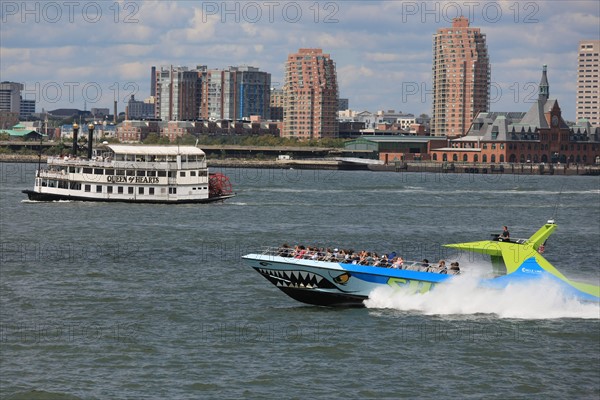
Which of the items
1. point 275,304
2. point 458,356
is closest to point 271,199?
point 275,304

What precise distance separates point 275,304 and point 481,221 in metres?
49.2

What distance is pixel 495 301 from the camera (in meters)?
39.9

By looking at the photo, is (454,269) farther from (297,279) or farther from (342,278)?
(297,279)

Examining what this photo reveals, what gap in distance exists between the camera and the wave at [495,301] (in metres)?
39.7

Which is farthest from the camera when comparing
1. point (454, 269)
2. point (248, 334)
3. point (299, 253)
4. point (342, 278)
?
point (299, 253)

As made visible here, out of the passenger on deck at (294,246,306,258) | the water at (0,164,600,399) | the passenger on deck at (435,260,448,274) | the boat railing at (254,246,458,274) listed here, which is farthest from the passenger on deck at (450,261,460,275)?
the passenger on deck at (294,246,306,258)

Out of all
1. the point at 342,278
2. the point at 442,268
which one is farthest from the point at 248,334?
the point at 442,268

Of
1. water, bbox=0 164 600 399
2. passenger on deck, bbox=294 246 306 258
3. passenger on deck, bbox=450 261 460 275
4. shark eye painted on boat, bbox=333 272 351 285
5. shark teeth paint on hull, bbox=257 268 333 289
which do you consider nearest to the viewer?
water, bbox=0 164 600 399

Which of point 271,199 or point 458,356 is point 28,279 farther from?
point 271,199

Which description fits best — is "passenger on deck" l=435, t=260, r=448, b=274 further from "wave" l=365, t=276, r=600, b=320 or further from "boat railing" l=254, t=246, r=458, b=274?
"wave" l=365, t=276, r=600, b=320

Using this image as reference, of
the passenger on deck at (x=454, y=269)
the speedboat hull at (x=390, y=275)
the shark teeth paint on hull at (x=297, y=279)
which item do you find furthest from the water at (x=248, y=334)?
the shark teeth paint on hull at (x=297, y=279)

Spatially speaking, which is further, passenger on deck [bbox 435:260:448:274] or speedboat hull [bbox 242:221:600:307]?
passenger on deck [bbox 435:260:448:274]

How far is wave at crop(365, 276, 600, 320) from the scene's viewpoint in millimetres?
39719

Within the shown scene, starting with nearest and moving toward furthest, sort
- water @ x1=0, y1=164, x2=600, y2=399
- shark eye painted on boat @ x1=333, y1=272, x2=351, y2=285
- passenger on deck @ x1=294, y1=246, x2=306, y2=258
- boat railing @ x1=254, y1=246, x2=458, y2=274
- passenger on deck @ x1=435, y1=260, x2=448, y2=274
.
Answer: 1. water @ x1=0, y1=164, x2=600, y2=399
2. passenger on deck @ x1=435, y1=260, x2=448, y2=274
3. boat railing @ x1=254, y1=246, x2=458, y2=274
4. shark eye painted on boat @ x1=333, y1=272, x2=351, y2=285
5. passenger on deck @ x1=294, y1=246, x2=306, y2=258
